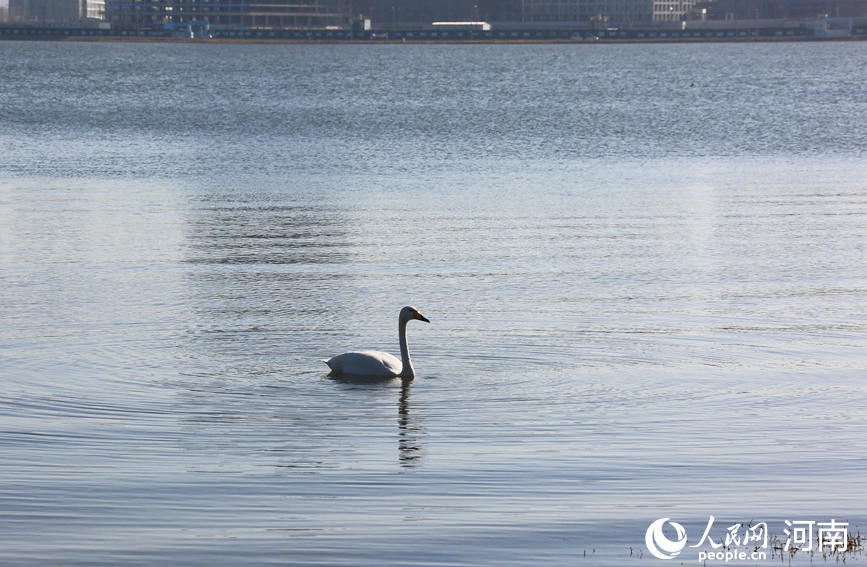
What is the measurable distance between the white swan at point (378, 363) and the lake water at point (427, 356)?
0.20 metres

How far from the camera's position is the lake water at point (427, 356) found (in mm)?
11094

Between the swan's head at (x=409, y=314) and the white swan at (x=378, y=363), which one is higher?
the swan's head at (x=409, y=314)

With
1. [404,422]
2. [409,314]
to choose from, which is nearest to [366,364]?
[409,314]

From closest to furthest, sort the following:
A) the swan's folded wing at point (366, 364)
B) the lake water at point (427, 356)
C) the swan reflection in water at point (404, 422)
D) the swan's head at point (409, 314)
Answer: the lake water at point (427, 356)
the swan reflection in water at point (404, 422)
the swan's folded wing at point (366, 364)
the swan's head at point (409, 314)

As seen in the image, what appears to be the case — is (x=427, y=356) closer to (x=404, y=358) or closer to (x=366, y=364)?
(x=404, y=358)

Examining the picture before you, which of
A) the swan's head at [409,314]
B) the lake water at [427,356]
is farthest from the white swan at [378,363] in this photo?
the lake water at [427,356]

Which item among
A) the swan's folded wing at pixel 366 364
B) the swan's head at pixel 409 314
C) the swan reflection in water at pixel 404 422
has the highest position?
the swan's head at pixel 409 314

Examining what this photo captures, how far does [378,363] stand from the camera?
53.8ft

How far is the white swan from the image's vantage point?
16422 millimetres

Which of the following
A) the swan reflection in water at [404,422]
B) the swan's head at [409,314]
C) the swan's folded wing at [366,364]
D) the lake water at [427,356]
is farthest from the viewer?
the swan's head at [409,314]

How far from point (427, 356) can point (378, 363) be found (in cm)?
162

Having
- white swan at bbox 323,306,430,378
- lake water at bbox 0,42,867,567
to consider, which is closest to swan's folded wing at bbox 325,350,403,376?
white swan at bbox 323,306,430,378

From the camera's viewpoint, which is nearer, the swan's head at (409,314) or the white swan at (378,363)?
the white swan at (378,363)

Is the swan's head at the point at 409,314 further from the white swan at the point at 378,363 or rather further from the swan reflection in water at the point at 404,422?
the swan reflection in water at the point at 404,422
